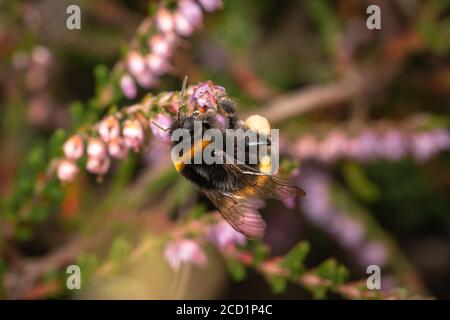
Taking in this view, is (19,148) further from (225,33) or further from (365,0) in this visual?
(365,0)

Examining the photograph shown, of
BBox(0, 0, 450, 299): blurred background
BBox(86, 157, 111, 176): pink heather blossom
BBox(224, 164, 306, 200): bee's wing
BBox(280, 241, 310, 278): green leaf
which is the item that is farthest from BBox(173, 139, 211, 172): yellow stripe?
BBox(0, 0, 450, 299): blurred background

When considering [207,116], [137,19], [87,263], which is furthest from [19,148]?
[207,116]

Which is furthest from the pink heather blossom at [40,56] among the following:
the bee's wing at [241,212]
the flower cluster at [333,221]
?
the bee's wing at [241,212]

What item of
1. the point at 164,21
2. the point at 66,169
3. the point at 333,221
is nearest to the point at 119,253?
the point at 66,169

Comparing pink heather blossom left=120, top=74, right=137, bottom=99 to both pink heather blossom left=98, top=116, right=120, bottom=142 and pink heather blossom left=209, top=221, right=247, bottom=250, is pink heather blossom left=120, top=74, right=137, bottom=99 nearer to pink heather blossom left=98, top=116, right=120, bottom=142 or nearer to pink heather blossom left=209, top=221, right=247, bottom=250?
pink heather blossom left=98, top=116, right=120, bottom=142

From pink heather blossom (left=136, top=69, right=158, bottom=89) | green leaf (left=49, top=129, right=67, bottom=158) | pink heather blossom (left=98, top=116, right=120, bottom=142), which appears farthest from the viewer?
pink heather blossom (left=136, top=69, right=158, bottom=89)

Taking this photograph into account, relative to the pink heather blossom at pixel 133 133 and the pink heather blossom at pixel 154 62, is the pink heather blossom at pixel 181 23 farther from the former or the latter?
the pink heather blossom at pixel 133 133
